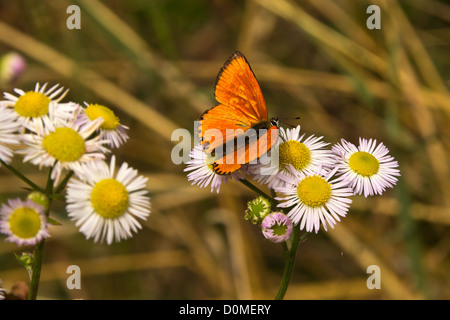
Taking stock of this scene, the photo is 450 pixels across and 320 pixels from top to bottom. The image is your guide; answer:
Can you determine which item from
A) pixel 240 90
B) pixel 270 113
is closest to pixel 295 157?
pixel 240 90

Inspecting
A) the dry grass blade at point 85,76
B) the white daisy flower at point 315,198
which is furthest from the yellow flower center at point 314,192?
the dry grass blade at point 85,76

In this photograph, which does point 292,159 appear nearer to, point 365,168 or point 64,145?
point 365,168

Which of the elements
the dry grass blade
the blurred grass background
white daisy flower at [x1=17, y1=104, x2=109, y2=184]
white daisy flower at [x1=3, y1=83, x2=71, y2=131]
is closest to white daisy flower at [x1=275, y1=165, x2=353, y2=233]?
white daisy flower at [x1=17, y1=104, x2=109, y2=184]

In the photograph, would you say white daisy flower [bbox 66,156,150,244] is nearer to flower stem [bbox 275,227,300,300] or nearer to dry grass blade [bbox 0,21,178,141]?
flower stem [bbox 275,227,300,300]

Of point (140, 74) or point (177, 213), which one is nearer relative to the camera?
point (177, 213)

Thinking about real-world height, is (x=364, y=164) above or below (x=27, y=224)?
above

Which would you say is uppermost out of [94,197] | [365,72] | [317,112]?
[365,72]
